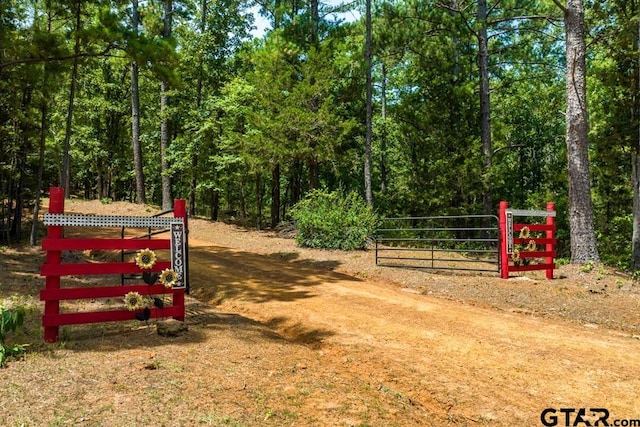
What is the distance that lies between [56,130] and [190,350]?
105ft

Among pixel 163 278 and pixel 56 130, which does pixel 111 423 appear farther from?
pixel 56 130

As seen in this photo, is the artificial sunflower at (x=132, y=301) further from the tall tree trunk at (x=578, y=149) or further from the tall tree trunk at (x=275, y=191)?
the tall tree trunk at (x=275, y=191)

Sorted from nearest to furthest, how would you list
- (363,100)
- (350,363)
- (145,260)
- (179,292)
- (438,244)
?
1. (350,363)
2. (145,260)
3. (179,292)
4. (438,244)
5. (363,100)

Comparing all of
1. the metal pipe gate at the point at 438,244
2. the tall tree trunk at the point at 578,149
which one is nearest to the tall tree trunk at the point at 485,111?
the metal pipe gate at the point at 438,244

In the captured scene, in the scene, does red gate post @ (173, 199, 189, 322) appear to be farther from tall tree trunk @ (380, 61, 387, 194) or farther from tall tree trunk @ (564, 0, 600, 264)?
tall tree trunk @ (380, 61, 387, 194)

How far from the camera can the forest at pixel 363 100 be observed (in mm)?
11695

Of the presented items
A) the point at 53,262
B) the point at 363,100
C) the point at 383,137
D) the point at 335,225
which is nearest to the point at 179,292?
the point at 53,262

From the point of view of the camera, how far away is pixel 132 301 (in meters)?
5.37

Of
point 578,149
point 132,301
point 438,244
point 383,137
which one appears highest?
point 383,137

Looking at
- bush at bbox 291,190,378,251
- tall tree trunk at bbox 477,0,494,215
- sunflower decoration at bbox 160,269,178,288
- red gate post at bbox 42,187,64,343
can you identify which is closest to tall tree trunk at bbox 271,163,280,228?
bush at bbox 291,190,378,251

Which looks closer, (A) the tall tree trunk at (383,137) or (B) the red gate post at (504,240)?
(B) the red gate post at (504,240)

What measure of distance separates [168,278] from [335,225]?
10.3 m
